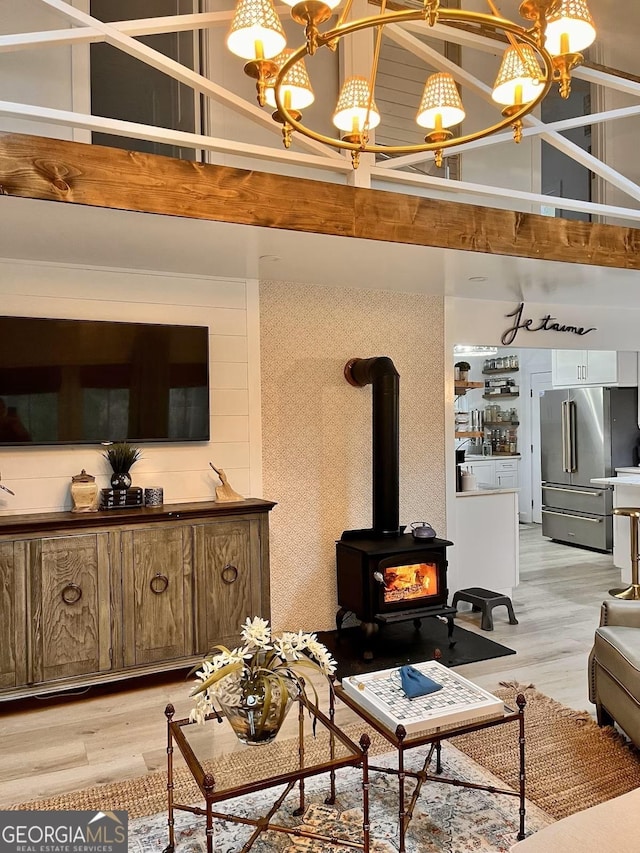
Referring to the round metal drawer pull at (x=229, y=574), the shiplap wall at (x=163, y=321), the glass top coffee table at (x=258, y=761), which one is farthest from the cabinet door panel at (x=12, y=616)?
the glass top coffee table at (x=258, y=761)

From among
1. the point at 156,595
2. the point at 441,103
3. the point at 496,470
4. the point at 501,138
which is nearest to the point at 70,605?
the point at 156,595

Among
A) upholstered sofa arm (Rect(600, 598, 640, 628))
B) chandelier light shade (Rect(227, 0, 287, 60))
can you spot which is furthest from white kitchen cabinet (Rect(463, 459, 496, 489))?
chandelier light shade (Rect(227, 0, 287, 60))

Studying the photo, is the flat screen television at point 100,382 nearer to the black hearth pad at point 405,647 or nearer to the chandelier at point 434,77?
the black hearth pad at point 405,647

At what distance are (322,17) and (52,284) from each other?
2.58 metres

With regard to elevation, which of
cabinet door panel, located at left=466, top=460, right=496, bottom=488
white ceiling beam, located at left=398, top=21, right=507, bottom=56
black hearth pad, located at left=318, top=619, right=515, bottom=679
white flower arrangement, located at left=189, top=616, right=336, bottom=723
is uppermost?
white ceiling beam, located at left=398, top=21, right=507, bottom=56

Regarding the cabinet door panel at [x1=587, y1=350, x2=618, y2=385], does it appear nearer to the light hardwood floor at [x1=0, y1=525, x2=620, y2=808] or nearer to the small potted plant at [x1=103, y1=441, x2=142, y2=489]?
the light hardwood floor at [x1=0, y1=525, x2=620, y2=808]

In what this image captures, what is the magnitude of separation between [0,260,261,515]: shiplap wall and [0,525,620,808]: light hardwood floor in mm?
1101

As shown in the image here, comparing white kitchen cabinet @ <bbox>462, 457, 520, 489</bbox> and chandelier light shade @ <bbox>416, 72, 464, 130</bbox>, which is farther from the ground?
chandelier light shade @ <bbox>416, 72, 464, 130</bbox>

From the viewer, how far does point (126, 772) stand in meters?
2.72

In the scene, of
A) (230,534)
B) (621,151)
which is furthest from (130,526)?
(621,151)

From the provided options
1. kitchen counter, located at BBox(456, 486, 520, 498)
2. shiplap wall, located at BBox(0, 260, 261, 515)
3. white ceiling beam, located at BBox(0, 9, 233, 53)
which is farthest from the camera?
kitchen counter, located at BBox(456, 486, 520, 498)

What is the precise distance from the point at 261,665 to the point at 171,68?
2544 millimetres

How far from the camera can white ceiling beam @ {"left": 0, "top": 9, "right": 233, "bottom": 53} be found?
2.64 m

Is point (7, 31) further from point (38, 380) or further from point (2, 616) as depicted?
point (2, 616)
